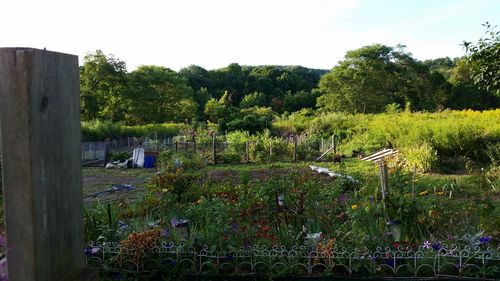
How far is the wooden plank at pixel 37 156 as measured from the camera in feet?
3.52

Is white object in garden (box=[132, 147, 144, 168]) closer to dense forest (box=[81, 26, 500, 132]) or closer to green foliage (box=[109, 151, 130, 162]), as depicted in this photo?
green foliage (box=[109, 151, 130, 162])

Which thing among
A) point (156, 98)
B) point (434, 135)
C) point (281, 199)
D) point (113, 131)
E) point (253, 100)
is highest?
point (253, 100)

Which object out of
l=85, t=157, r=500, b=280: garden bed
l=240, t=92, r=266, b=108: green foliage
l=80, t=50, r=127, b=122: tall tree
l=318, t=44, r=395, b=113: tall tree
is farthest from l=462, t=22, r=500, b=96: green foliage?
l=240, t=92, r=266, b=108: green foliage

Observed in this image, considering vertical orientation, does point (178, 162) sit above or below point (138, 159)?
above

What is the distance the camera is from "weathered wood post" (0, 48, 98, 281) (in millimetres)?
1073

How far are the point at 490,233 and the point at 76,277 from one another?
3.73m

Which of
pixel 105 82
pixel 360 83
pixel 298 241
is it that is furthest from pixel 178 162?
pixel 360 83

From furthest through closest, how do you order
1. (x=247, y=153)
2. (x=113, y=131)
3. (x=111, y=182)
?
(x=113, y=131) < (x=247, y=153) < (x=111, y=182)

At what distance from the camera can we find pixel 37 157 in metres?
1.10

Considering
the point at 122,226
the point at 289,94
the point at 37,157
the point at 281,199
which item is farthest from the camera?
the point at 289,94

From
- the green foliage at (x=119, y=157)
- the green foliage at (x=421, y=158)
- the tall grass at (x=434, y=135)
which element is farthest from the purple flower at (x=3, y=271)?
the green foliage at (x=119, y=157)

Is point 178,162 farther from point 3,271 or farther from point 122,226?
point 3,271

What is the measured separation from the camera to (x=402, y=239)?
4.25 metres

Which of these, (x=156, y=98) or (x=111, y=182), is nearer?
(x=111, y=182)
